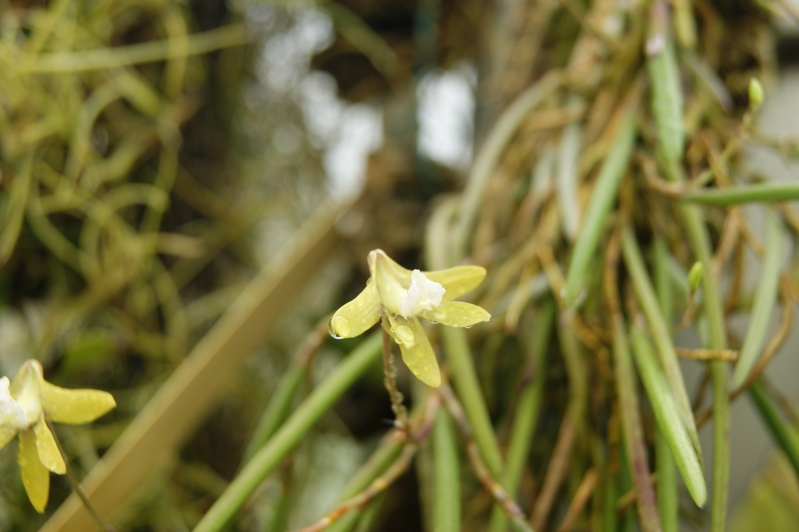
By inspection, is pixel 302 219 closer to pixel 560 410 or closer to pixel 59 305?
pixel 59 305

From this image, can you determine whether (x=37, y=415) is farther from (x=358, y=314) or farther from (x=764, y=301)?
(x=764, y=301)

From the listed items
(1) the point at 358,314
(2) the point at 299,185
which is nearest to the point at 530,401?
(1) the point at 358,314

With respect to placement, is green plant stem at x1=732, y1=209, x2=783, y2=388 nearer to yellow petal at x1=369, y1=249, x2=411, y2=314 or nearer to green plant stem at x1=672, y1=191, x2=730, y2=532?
green plant stem at x1=672, y1=191, x2=730, y2=532

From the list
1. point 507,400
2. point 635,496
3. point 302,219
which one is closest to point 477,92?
point 302,219

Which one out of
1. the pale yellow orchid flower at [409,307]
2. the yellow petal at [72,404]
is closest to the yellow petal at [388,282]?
the pale yellow orchid flower at [409,307]

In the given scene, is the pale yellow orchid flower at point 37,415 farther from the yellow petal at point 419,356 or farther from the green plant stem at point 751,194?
the green plant stem at point 751,194
